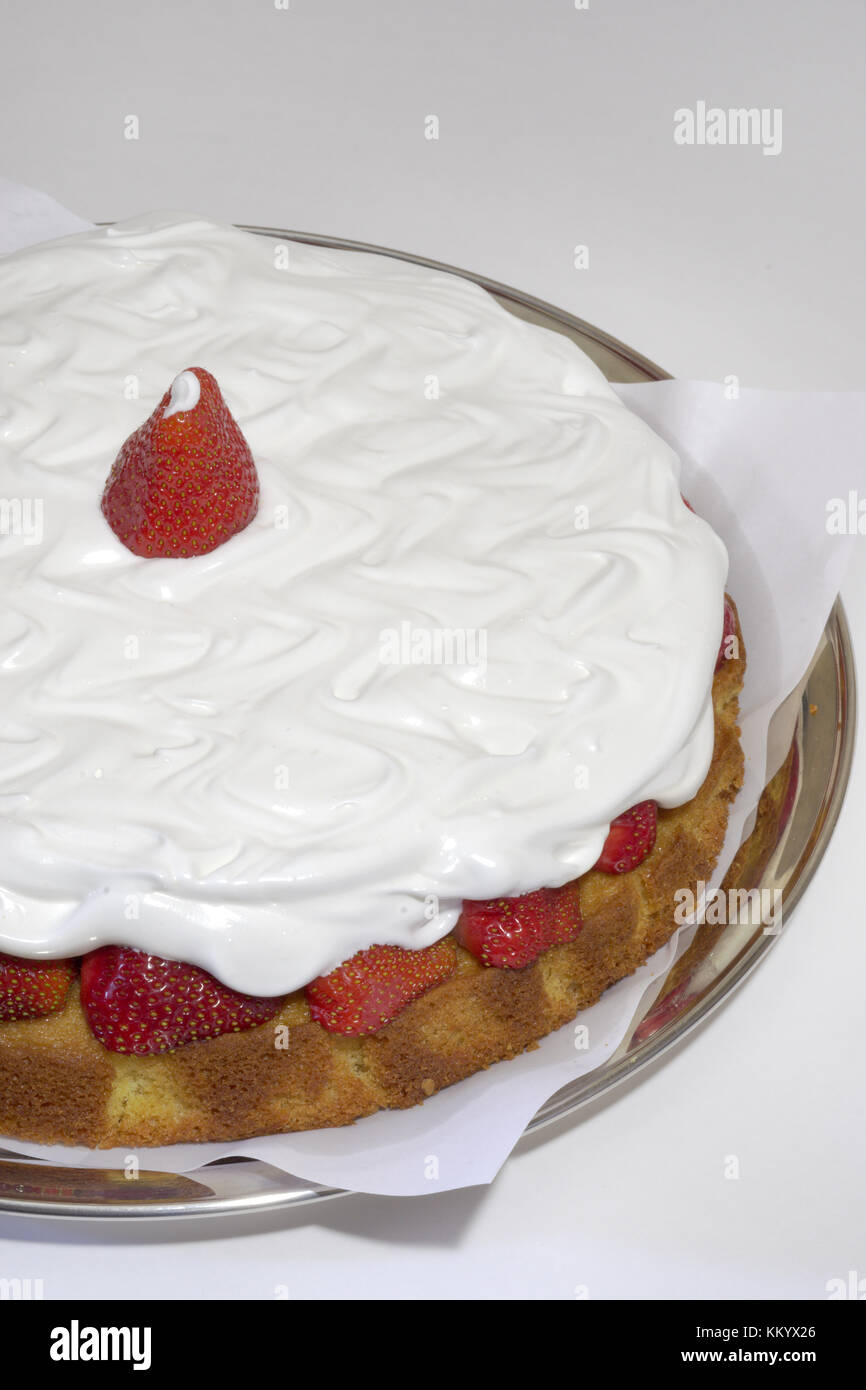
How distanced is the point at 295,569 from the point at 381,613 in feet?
0.61

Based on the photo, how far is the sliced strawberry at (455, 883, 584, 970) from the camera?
2.51 metres

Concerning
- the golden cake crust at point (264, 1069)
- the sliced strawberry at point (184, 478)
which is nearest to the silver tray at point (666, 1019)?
the golden cake crust at point (264, 1069)

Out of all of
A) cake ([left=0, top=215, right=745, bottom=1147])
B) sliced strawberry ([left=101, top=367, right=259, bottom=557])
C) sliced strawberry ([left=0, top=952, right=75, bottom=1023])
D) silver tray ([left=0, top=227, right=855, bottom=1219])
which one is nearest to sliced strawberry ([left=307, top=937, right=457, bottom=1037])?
cake ([left=0, top=215, right=745, bottom=1147])

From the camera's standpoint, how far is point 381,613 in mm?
2713

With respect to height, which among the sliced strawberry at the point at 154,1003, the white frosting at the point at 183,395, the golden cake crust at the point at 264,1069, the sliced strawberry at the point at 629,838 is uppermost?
the white frosting at the point at 183,395

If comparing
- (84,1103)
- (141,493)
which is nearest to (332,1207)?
(84,1103)

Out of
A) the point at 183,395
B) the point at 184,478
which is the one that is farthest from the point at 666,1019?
the point at 183,395

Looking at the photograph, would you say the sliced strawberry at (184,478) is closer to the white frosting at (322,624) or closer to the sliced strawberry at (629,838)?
the white frosting at (322,624)

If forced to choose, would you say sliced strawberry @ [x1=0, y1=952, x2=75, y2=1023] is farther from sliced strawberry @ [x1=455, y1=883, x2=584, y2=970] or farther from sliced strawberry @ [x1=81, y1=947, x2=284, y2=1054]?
sliced strawberry @ [x1=455, y1=883, x2=584, y2=970]

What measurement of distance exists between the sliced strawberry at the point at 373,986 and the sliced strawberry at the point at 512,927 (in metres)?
0.06

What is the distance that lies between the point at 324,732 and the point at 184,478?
0.52 meters

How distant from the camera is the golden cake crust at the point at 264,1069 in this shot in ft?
8.14

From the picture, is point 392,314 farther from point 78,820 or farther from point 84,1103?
point 84,1103

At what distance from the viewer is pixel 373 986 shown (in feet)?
8.01
